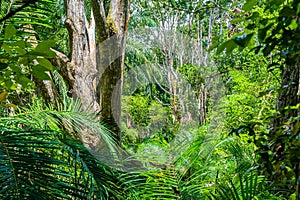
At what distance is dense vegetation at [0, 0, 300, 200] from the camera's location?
1.57 ft

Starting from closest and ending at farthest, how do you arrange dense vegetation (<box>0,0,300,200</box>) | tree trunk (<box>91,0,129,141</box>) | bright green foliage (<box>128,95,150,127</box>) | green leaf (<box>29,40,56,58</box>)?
green leaf (<box>29,40,56,58</box>) < dense vegetation (<box>0,0,300,200</box>) < tree trunk (<box>91,0,129,141</box>) < bright green foliage (<box>128,95,150,127</box>)

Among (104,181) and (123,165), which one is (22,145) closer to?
(104,181)

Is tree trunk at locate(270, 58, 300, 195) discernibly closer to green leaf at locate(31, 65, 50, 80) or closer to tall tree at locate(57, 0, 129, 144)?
green leaf at locate(31, 65, 50, 80)

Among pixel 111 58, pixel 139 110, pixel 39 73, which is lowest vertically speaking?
pixel 139 110

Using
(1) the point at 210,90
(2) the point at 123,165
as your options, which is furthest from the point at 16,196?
(1) the point at 210,90

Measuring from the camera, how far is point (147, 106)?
566 cm

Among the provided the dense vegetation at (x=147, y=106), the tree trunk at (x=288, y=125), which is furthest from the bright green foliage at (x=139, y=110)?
the tree trunk at (x=288, y=125)

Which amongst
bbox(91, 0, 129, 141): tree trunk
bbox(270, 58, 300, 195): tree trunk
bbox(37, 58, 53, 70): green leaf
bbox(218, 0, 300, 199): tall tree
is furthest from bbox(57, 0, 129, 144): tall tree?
bbox(37, 58, 53, 70): green leaf

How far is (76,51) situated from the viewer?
2182 mm

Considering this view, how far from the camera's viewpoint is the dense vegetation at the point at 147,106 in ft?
1.57

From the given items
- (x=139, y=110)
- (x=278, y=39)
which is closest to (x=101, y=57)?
(x=278, y=39)

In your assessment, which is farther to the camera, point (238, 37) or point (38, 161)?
point (38, 161)

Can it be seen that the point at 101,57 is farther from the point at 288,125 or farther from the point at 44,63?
the point at 44,63

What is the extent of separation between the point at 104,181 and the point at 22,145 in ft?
1.09
